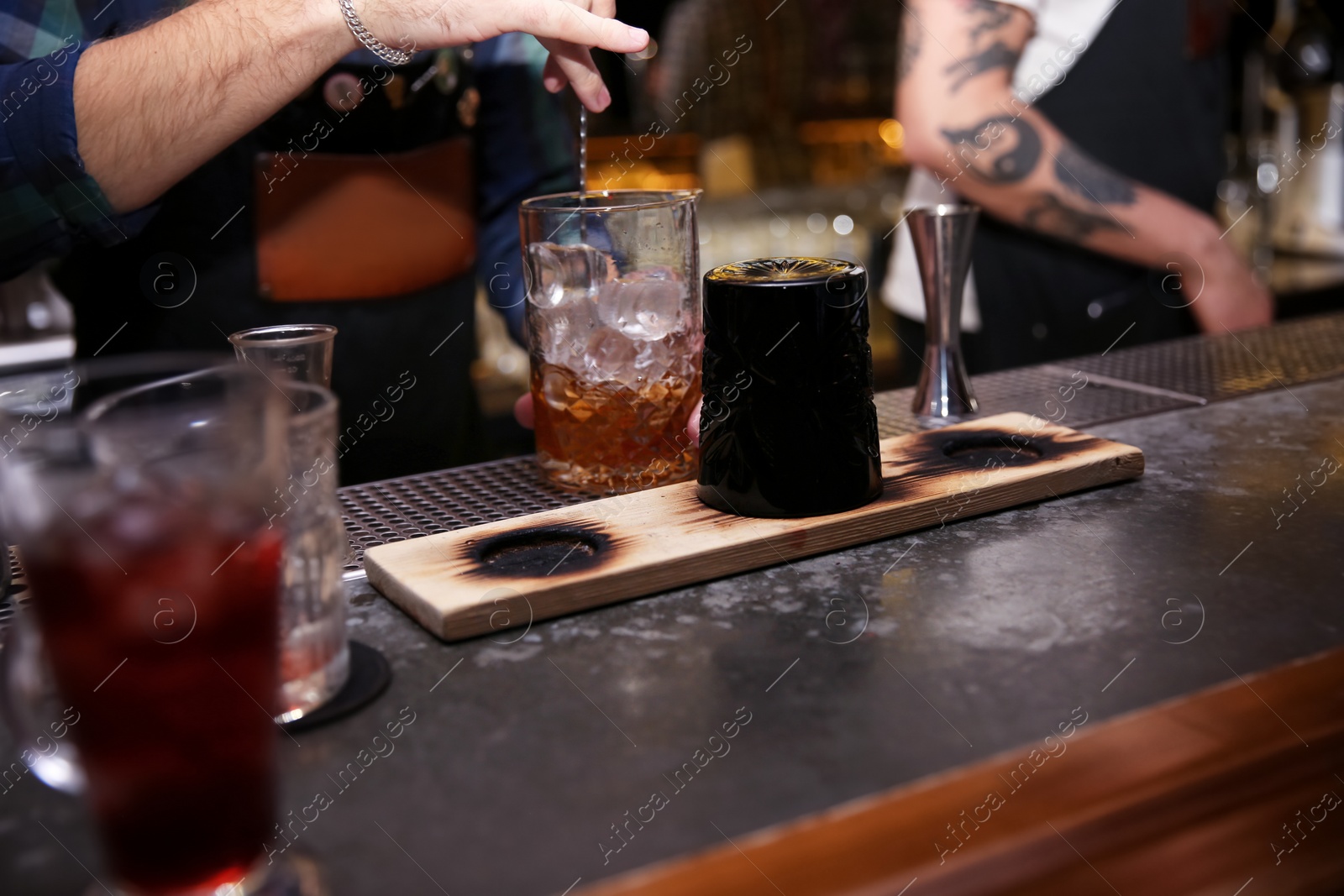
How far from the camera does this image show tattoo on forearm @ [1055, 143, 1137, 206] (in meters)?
1.94

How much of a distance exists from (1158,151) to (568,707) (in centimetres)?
183

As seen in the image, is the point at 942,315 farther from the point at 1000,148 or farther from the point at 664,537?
the point at 1000,148

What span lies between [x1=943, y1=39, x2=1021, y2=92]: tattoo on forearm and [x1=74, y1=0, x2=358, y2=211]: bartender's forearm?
1.00m

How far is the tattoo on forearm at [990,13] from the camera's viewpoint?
178 cm

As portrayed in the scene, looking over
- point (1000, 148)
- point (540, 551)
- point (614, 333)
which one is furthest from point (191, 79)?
point (1000, 148)

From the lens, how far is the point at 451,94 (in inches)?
64.9

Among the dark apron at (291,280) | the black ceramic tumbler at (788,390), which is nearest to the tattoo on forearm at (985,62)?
the dark apron at (291,280)

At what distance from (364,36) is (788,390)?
25.9 inches

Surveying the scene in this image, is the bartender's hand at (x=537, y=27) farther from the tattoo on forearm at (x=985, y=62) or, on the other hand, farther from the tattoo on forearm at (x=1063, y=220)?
the tattoo on forearm at (x=1063, y=220)

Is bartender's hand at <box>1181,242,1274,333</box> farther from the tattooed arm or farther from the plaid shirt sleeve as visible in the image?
the plaid shirt sleeve

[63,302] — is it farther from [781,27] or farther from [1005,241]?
[781,27]

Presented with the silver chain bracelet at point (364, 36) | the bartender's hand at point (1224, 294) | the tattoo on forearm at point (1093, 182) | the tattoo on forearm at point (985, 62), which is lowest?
the bartender's hand at point (1224, 294)

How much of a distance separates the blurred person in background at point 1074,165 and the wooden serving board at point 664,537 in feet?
2.77

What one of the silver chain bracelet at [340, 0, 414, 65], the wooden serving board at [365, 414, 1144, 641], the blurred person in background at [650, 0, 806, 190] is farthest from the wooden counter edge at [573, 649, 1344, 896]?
the blurred person in background at [650, 0, 806, 190]
